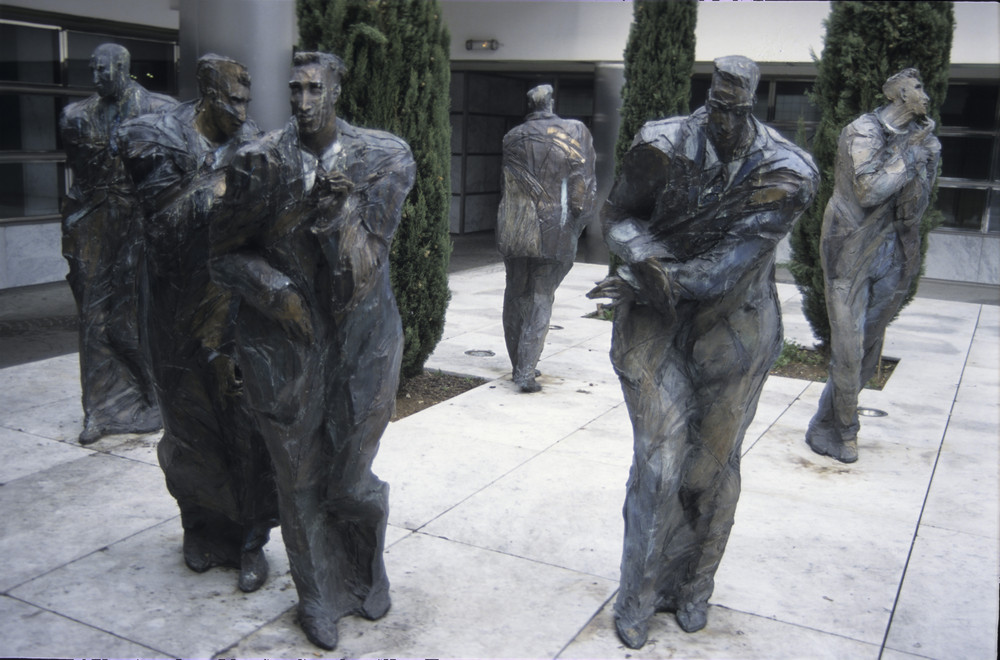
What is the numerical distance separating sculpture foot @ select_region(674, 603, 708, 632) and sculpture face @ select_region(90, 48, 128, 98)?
4.49 metres

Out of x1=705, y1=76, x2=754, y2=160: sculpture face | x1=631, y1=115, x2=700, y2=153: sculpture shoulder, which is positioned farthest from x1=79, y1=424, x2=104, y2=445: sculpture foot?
x1=705, y1=76, x2=754, y2=160: sculpture face

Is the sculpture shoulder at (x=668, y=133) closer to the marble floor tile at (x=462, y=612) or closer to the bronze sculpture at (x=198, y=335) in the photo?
the bronze sculpture at (x=198, y=335)

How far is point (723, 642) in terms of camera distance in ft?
13.0

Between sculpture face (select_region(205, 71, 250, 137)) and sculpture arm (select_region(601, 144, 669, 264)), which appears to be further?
sculpture face (select_region(205, 71, 250, 137))

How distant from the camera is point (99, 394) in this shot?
6418 mm

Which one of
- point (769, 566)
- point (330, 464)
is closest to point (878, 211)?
point (769, 566)

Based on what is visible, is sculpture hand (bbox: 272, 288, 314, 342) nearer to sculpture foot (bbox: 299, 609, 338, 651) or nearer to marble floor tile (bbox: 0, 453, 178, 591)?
sculpture foot (bbox: 299, 609, 338, 651)

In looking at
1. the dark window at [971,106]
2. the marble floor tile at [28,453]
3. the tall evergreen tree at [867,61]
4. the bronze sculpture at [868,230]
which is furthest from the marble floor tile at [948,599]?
the dark window at [971,106]

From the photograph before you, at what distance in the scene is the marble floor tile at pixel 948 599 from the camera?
13.2 ft

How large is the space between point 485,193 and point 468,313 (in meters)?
9.38

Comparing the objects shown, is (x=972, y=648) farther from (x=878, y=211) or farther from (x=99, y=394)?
(x=99, y=394)

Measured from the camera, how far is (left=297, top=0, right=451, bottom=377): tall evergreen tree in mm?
6848

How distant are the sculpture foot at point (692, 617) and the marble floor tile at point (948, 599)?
0.73m

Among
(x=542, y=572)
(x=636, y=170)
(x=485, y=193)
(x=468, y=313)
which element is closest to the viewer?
(x=636, y=170)
